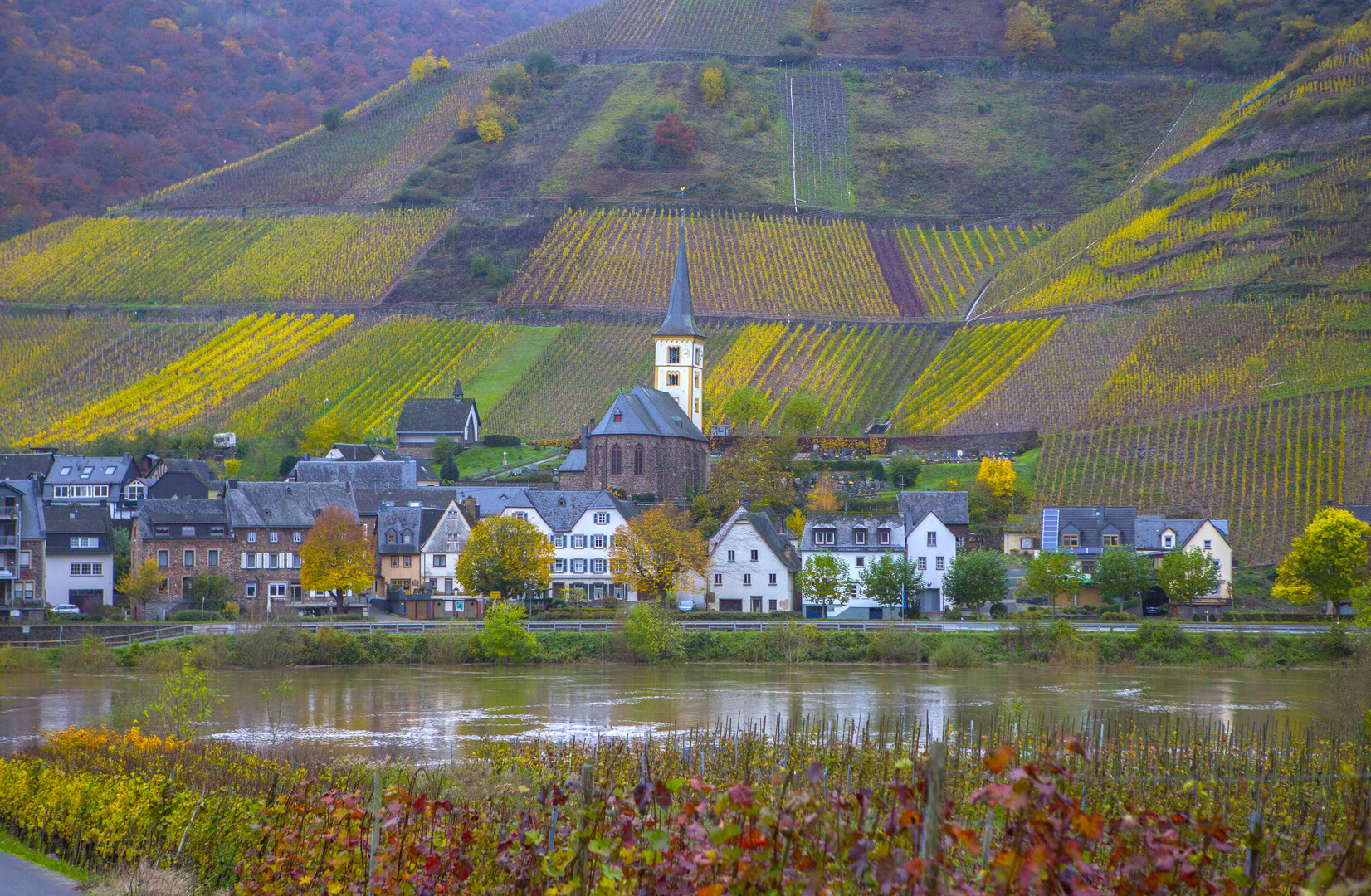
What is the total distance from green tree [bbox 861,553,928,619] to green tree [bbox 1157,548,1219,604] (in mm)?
9535

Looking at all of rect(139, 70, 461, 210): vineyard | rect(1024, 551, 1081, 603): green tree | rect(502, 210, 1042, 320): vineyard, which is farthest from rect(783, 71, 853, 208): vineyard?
rect(1024, 551, 1081, 603): green tree

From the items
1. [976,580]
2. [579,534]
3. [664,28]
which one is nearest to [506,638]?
[579,534]

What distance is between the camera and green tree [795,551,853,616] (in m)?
57.9

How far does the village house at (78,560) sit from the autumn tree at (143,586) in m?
1.49

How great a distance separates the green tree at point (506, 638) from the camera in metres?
49.1

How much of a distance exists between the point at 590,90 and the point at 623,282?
181 feet

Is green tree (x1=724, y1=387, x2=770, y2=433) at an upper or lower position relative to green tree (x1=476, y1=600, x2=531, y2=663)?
upper

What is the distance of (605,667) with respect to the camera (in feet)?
159

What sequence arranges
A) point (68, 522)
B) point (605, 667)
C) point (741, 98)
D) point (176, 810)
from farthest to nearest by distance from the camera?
point (741, 98) → point (68, 522) → point (605, 667) → point (176, 810)

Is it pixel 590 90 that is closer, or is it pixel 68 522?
pixel 68 522

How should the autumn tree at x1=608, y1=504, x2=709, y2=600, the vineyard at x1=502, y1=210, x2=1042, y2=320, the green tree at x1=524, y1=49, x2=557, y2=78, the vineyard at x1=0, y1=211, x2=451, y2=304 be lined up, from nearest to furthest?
the autumn tree at x1=608, y1=504, x2=709, y2=600
the vineyard at x1=502, y1=210, x2=1042, y2=320
the vineyard at x1=0, y1=211, x2=451, y2=304
the green tree at x1=524, y1=49, x2=557, y2=78

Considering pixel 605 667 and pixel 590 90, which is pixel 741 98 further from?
pixel 605 667

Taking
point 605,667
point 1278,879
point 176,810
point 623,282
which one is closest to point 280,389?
point 623,282

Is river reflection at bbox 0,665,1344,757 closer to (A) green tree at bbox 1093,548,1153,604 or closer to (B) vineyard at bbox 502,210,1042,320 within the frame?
(A) green tree at bbox 1093,548,1153,604
